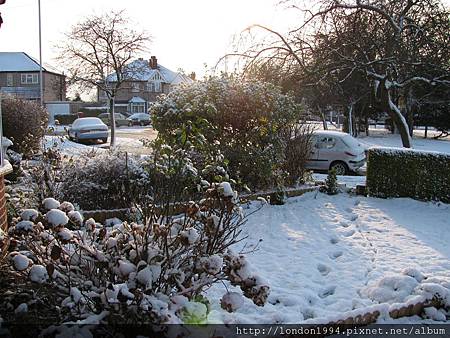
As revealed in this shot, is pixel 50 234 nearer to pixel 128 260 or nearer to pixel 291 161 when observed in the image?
pixel 128 260

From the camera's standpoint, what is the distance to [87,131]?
2555cm

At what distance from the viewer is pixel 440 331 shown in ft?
12.4

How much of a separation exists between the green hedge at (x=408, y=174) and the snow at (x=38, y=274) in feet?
25.9

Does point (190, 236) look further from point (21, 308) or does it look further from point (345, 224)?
point (345, 224)

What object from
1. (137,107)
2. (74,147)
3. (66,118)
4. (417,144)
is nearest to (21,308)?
(74,147)

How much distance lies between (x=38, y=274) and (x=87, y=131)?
78.1 feet

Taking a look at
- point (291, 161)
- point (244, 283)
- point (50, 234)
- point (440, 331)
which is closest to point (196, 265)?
point (244, 283)

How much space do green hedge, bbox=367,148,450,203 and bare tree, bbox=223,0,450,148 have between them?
161 inches

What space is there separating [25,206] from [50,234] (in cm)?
383

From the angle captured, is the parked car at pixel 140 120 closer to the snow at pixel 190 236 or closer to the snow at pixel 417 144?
the snow at pixel 417 144

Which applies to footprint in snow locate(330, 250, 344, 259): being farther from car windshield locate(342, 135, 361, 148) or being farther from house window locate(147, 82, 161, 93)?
house window locate(147, 82, 161, 93)

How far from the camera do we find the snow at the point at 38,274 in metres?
2.79

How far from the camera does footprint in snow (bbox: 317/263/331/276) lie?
5099 millimetres

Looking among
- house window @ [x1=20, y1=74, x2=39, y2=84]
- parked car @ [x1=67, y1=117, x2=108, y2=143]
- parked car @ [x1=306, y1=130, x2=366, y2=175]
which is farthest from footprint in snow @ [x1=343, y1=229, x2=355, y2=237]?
house window @ [x1=20, y1=74, x2=39, y2=84]
